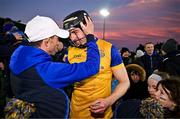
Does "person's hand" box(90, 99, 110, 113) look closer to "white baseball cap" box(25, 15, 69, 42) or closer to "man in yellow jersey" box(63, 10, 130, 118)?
"man in yellow jersey" box(63, 10, 130, 118)

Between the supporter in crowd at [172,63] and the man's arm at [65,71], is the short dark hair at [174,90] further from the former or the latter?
the supporter in crowd at [172,63]

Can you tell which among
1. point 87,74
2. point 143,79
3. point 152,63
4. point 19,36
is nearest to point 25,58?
point 87,74

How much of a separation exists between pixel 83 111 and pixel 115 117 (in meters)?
0.45

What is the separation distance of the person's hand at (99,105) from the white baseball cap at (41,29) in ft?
2.64

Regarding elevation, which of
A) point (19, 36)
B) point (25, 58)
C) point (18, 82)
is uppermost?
point (19, 36)

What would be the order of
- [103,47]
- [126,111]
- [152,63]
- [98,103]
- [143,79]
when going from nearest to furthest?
[126,111] < [98,103] < [103,47] < [143,79] < [152,63]

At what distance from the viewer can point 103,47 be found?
338 cm

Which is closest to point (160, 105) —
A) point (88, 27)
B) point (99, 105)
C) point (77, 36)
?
point (99, 105)

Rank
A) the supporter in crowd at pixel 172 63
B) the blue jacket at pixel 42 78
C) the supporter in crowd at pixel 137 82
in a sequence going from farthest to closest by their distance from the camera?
the supporter in crowd at pixel 137 82 → the supporter in crowd at pixel 172 63 → the blue jacket at pixel 42 78

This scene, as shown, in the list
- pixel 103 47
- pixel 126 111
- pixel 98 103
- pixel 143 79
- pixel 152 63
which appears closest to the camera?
pixel 126 111

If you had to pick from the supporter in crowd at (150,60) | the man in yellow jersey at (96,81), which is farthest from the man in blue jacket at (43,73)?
the supporter in crowd at (150,60)

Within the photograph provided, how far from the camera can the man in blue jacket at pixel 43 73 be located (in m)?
2.46

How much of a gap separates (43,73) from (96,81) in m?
0.91

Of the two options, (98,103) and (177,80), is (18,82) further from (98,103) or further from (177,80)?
(177,80)
